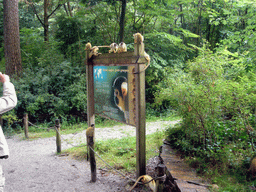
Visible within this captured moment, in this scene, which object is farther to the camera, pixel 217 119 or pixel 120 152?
pixel 120 152

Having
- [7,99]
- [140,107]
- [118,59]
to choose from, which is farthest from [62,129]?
[7,99]

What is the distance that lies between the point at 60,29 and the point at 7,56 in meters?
3.45

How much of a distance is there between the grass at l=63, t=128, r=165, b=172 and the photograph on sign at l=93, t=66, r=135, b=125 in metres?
1.12

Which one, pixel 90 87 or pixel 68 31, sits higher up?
pixel 68 31

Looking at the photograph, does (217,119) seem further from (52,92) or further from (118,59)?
(52,92)

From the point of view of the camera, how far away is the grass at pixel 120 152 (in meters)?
5.02

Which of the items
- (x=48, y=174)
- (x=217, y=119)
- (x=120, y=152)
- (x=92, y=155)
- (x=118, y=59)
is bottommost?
(x=48, y=174)

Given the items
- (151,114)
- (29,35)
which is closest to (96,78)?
(151,114)

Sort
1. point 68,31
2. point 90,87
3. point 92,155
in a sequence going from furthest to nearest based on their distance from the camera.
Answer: point 68,31
point 90,87
point 92,155

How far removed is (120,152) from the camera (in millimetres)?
5781

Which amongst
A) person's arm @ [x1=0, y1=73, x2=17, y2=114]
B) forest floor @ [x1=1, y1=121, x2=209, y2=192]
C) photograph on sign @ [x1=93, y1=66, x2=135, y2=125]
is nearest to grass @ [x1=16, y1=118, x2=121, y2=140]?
forest floor @ [x1=1, y1=121, x2=209, y2=192]

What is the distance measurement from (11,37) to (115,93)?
8.68 metres

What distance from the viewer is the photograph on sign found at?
4070mm

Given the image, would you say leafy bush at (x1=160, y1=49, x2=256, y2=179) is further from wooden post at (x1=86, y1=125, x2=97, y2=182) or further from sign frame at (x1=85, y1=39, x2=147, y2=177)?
wooden post at (x1=86, y1=125, x2=97, y2=182)
